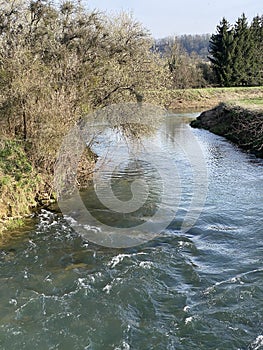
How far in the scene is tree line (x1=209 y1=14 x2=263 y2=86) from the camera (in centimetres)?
6078

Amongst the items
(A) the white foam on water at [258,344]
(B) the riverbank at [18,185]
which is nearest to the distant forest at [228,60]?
(B) the riverbank at [18,185]

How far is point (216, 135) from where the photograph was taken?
33.7 m

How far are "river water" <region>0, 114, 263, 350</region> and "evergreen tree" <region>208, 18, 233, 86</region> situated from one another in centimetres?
5195

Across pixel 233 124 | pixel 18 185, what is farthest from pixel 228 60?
pixel 18 185

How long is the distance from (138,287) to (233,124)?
76.7ft

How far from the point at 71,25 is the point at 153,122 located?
6.47m

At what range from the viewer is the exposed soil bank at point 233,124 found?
25.0 meters

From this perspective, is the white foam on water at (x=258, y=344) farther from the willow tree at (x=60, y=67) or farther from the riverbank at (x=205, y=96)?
the riverbank at (x=205, y=96)

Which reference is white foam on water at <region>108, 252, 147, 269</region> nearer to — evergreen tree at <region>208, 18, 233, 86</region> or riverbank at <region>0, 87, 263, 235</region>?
riverbank at <region>0, 87, 263, 235</region>

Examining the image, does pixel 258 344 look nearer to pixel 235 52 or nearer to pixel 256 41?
pixel 235 52

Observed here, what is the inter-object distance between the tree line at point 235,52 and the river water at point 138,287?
170ft

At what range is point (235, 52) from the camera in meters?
61.2

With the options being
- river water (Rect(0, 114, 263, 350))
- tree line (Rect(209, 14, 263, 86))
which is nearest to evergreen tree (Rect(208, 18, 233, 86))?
tree line (Rect(209, 14, 263, 86))

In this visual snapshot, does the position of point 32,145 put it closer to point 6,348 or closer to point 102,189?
point 102,189
